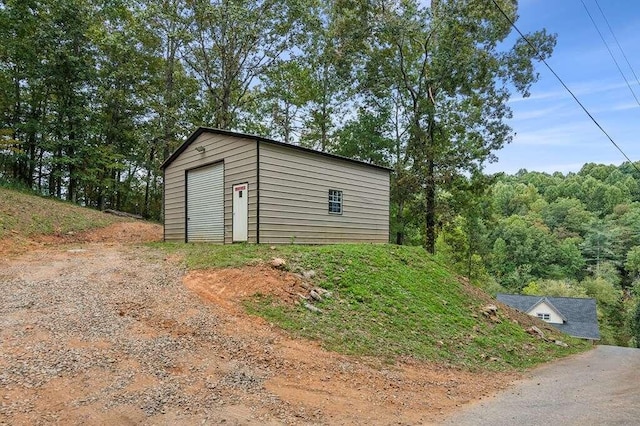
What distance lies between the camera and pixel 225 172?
11.1 m

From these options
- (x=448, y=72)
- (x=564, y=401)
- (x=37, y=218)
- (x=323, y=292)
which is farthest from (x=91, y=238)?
(x=448, y=72)

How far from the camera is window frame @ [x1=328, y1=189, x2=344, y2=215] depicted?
39.3 feet

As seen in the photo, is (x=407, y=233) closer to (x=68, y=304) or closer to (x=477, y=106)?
(x=477, y=106)

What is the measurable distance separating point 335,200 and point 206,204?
410cm

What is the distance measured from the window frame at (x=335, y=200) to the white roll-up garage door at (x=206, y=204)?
3347mm

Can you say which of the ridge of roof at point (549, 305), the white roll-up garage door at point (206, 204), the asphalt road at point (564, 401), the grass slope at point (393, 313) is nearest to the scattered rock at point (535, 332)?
the grass slope at point (393, 313)

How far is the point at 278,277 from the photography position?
6.96 m

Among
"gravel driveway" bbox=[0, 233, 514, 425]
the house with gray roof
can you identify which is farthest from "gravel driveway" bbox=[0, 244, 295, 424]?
the house with gray roof

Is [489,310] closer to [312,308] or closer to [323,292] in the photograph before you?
[323,292]

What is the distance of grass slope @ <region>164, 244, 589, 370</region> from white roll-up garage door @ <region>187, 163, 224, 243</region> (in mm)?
1510

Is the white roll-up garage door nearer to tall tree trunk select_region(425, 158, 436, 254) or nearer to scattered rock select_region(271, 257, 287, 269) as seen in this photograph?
scattered rock select_region(271, 257, 287, 269)

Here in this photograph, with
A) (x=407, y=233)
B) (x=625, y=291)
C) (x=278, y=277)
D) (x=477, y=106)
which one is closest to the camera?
(x=278, y=277)

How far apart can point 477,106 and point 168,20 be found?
15.6 m

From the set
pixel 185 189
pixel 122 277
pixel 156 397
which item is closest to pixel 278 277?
pixel 122 277
